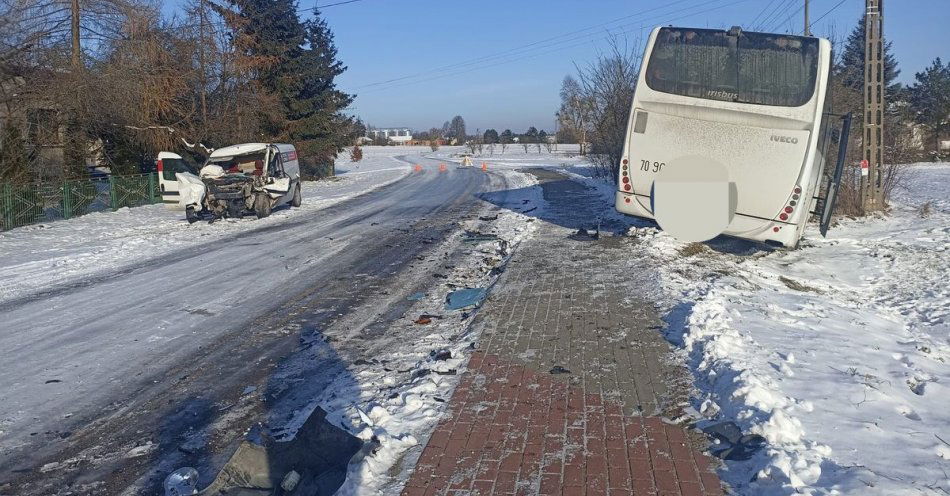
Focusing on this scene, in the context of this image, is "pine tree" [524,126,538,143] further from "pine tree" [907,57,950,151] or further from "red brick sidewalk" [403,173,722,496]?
"red brick sidewalk" [403,173,722,496]

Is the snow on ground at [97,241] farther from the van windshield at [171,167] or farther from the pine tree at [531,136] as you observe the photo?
the pine tree at [531,136]

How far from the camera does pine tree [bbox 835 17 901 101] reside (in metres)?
23.9

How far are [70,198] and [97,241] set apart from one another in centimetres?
539

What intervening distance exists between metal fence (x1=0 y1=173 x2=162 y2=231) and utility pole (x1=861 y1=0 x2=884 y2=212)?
69.8 feet

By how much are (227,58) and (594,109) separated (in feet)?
52.8

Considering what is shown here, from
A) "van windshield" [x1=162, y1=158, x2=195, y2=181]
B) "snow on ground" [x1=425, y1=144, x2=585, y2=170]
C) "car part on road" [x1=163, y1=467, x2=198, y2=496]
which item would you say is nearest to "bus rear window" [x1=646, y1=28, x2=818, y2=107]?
"car part on road" [x1=163, y1=467, x2=198, y2=496]

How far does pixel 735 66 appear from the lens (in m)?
11.4

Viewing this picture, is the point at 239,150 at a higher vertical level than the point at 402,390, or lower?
higher

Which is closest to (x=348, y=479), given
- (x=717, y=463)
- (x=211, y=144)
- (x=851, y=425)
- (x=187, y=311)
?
(x=717, y=463)

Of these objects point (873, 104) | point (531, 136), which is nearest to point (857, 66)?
point (873, 104)

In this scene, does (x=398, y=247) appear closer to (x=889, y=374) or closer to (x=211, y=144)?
(x=889, y=374)

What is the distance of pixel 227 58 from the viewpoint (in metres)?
31.5

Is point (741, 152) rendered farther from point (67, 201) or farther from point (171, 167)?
point (171, 167)

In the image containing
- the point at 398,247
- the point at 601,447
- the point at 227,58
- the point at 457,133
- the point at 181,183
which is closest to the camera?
the point at 601,447
